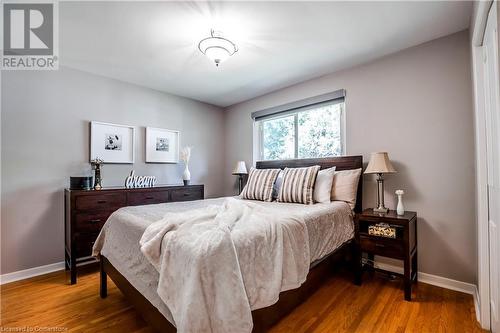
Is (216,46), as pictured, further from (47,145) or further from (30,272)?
(30,272)

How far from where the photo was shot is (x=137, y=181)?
3.10 meters

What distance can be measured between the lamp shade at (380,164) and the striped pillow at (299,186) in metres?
0.59

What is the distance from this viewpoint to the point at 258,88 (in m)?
3.60

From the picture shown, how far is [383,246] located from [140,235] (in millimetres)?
2106

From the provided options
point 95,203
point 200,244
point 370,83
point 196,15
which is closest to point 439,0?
point 370,83

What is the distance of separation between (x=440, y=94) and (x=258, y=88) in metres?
2.29

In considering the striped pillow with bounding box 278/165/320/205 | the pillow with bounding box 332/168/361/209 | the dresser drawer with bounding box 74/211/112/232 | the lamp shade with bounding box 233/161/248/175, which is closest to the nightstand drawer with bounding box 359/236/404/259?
the pillow with bounding box 332/168/361/209

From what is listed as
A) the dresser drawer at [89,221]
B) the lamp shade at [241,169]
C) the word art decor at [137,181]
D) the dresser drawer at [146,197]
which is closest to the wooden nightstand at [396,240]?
the lamp shade at [241,169]

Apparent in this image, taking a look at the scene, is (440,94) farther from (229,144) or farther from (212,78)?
(229,144)

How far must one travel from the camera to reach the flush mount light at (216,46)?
2.04 meters

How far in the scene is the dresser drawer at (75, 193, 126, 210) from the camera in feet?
8.18

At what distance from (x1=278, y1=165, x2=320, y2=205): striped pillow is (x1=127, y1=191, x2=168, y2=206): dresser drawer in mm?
1620

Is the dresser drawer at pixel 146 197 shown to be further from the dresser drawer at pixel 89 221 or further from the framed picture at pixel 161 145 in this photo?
the framed picture at pixel 161 145

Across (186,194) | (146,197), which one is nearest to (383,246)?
(186,194)
